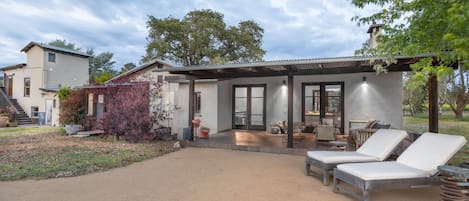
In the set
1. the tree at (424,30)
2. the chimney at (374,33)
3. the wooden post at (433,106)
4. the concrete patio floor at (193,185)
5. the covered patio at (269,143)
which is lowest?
the concrete patio floor at (193,185)

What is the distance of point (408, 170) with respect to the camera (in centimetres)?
373

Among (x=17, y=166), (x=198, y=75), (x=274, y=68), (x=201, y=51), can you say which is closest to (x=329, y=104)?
(x=274, y=68)

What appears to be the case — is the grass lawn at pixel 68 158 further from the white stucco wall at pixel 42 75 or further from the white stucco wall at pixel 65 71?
the white stucco wall at pixel 65 71

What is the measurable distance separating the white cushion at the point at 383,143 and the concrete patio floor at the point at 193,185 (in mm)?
714

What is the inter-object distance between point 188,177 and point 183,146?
12.3 ft

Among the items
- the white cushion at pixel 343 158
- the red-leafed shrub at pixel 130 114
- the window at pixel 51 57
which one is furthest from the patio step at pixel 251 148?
the window at pixel 51 57

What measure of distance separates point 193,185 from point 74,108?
33.8 ft

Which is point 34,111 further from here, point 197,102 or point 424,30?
point 424,30

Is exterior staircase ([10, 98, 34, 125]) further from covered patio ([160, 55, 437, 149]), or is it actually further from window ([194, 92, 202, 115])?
covered patio ([160, 55, 437, 149])

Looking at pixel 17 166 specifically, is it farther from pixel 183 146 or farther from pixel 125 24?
pixel 125 24

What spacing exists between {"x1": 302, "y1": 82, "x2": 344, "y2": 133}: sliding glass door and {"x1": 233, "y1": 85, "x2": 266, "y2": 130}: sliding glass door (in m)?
1.84

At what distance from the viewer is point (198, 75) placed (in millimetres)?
9000

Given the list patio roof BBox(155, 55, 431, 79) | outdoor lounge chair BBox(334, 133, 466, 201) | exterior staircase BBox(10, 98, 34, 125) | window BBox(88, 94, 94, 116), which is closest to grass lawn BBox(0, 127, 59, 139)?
window BBox(88, 94, 94, 116)

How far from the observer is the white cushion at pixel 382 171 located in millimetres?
3547
